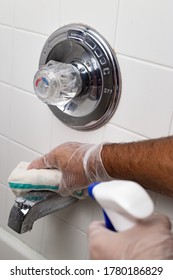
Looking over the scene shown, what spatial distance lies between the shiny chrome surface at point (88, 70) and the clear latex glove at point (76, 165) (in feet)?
0.20

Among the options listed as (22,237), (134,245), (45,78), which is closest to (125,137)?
(45,78)

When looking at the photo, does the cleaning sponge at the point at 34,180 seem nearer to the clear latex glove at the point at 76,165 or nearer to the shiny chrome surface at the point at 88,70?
the clear latex glove at the point at 76,165

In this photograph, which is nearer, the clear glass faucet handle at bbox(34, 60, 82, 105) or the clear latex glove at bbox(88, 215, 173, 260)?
the clear latex glove at bbox(88, 215, 173, 260)

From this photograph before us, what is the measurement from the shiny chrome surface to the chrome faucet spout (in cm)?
16

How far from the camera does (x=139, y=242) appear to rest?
1.36ft

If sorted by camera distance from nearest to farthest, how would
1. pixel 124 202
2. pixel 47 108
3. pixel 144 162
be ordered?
1. pixel 124 202
2. pixel 144 162
3. pixel 47 108

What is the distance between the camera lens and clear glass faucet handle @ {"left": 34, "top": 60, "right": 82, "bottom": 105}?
0.63 meters

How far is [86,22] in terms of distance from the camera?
0.66 metres

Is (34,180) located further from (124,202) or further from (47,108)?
(124,202)

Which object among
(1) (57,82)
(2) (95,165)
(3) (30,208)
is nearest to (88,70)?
(1) (57,82)

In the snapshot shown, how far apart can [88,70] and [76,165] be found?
0.59 feet

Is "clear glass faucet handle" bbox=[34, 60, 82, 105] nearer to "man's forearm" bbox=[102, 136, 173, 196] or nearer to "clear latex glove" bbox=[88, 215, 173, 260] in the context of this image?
"man's forearm" bbox=[102, 136, 173, 196]

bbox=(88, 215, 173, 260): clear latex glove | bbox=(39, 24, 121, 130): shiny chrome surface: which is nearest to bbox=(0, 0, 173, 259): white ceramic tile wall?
bbox=(39, 24, 121, 130): shiny chrome surface

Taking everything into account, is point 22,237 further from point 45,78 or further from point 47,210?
point 45,78
